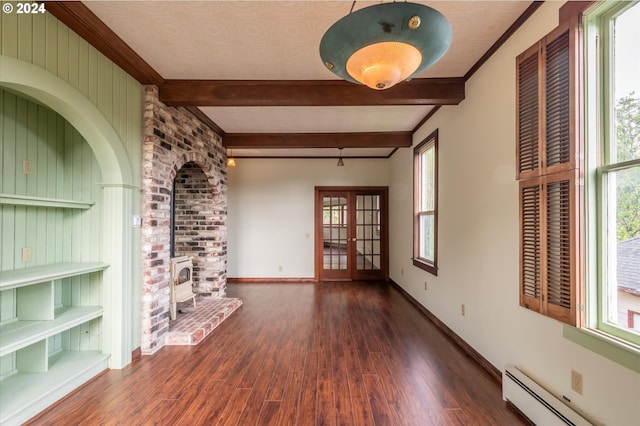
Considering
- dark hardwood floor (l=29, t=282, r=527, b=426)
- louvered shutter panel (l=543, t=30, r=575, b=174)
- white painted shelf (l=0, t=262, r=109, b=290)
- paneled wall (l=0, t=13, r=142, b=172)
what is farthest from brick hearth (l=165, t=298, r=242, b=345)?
louvered shutter panel (l=543, t=30, r=575, b=174)

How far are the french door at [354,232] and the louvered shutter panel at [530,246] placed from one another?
14.0ft

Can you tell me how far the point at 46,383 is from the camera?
207 centimetres

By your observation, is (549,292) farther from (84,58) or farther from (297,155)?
(297,155)

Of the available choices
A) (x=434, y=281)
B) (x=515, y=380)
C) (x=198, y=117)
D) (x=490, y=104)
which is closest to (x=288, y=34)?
(x=490, y=104)

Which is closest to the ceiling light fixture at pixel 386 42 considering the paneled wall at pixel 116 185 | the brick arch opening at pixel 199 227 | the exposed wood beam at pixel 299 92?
the exposed wood beam at pixel 299 92

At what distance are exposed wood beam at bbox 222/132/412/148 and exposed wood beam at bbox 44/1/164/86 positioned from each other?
1.97 meters

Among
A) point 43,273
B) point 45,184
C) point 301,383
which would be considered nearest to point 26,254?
point 43,273

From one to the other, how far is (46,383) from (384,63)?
3.06m

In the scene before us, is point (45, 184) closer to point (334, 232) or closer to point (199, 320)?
point (199, 320)

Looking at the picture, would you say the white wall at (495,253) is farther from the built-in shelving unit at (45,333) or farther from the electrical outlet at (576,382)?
the built-in shelving unit at (45,333)

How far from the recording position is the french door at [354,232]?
6.31m

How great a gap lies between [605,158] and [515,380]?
1554 millimetres

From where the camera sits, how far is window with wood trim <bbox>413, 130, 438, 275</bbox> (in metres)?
3.82

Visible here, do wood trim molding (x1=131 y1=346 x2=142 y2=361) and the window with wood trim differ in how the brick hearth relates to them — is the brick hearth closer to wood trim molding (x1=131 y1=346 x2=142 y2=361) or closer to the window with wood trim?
wood trim molding (x1=131 y1=346 x2=142 y2=361)
